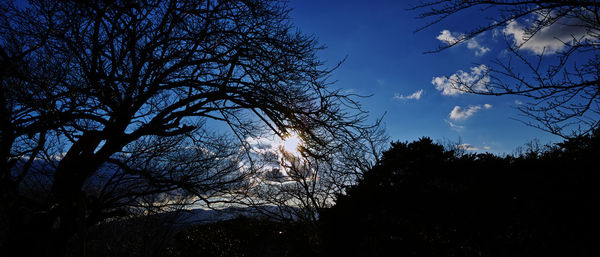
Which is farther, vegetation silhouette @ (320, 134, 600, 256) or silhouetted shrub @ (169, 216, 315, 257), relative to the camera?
silhouetted shrub @ (169, 216, 315, 257)

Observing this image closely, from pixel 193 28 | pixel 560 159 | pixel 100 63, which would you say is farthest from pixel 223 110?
pixel 560 159

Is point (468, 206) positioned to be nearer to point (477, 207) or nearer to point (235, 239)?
point (477, 207)

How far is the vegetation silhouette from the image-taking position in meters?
3.70

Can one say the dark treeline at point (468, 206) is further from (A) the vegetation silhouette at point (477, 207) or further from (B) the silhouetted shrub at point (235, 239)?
(B) the silhouetted shrub at point (235, 239)

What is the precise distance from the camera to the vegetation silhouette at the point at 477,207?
3.70 meters

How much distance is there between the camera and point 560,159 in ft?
14.0

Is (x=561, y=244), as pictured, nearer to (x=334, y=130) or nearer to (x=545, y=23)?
(x=545, y=23)

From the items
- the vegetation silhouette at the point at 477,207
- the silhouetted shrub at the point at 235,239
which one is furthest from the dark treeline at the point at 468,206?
the silhouetted shrub at the point at 235,239

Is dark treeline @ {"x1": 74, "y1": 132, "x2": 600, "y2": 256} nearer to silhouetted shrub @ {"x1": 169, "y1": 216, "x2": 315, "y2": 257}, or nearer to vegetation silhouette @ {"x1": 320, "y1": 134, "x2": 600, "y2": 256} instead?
vegetation silhouette @ {"x1": 320, "y1": 134, "x2": 600, "y2": 256}

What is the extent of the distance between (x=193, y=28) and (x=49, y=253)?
4782mm

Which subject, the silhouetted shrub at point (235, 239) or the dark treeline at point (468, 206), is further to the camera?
the silhouetted shrub at point (235, 239)

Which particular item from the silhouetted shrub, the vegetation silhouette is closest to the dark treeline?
the vegetation silhouette

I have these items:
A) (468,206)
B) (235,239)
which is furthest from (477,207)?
(235,239)

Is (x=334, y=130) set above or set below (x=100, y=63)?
below
